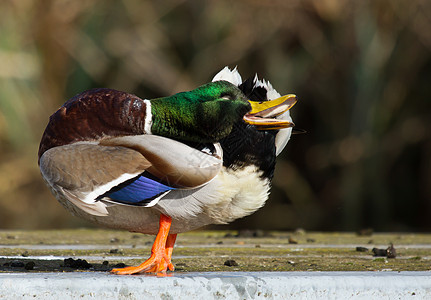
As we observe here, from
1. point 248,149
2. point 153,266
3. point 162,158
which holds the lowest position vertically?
point 153,266

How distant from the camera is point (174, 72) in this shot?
845 centimetres

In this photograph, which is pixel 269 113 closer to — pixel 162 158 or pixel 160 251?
pixel 162 158

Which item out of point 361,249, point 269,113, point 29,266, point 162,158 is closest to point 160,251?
point 162,158

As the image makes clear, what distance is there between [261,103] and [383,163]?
16.6 ft

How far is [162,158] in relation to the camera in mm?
3170

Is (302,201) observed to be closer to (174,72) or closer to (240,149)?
(174,72)

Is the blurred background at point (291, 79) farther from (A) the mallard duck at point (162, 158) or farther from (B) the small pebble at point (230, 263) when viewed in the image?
(A) the mallard duck at point (162, 158)

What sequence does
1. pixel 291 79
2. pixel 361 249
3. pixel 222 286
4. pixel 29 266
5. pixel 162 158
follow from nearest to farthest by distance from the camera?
pixel 222 286, pixel 162 158, pixel 29 266, pixel 361 249, pixel 291 79

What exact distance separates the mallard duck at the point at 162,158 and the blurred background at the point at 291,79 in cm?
476

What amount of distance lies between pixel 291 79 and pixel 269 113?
491cm

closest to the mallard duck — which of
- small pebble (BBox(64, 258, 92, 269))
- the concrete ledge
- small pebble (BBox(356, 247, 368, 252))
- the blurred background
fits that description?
small pebble (BBox(64, 258, 92, 269))

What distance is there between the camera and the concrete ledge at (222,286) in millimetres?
2629

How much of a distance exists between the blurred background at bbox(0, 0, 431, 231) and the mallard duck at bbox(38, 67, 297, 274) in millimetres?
4757

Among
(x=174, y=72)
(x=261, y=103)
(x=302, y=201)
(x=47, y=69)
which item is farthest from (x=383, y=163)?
(x=261, y=103)
